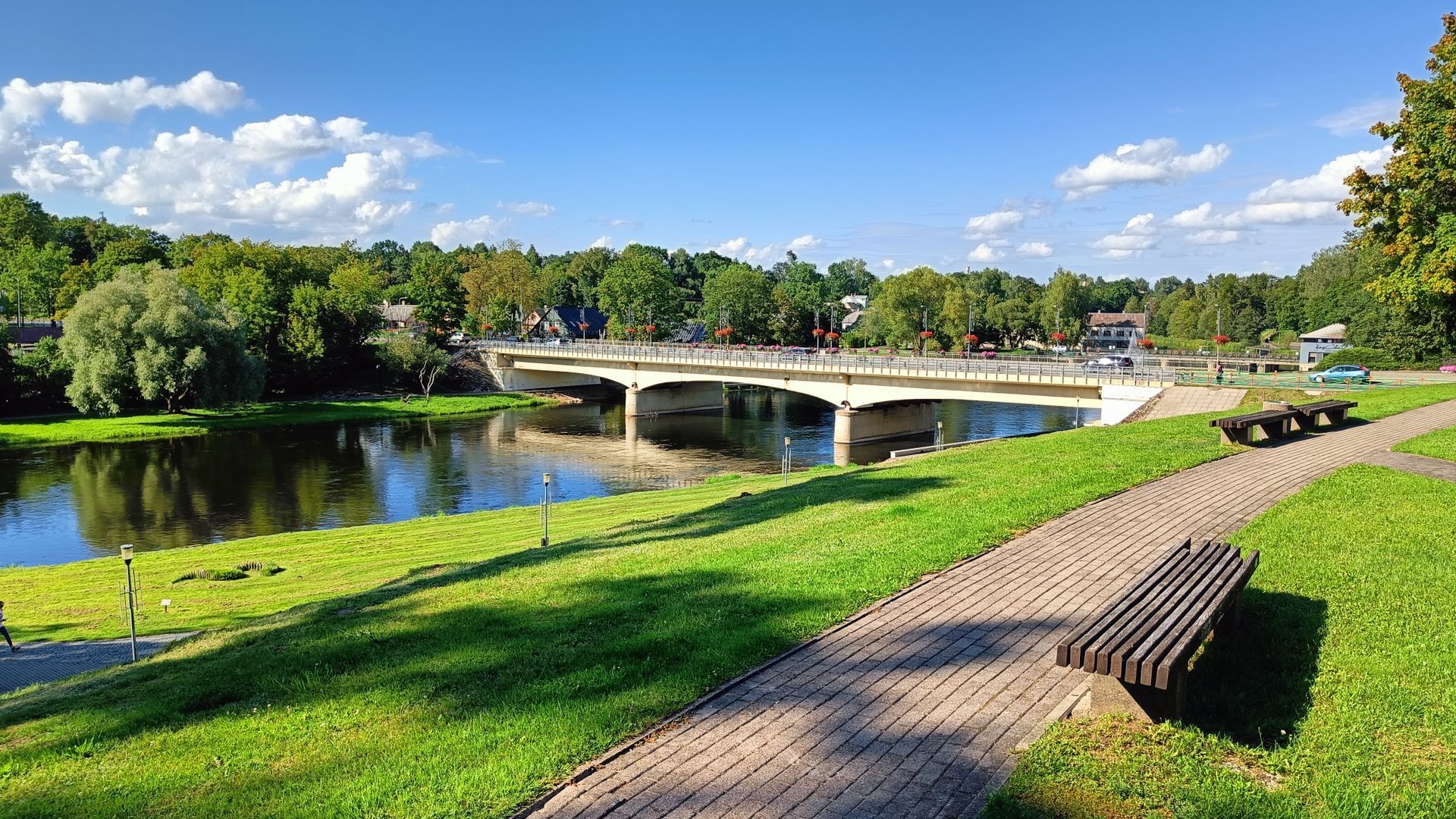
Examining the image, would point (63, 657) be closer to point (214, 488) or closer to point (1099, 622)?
point (1099, 622)

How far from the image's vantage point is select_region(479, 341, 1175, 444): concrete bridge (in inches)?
1781

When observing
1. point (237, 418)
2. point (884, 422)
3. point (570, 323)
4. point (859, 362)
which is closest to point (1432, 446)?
point (859, 362)

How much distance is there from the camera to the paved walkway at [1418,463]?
15969 millimetres

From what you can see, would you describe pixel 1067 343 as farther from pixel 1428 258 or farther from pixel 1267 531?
pixel 1267 531

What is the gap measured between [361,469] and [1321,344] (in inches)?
3145

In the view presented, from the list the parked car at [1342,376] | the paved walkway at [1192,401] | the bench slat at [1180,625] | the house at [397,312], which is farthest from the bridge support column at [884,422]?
the house at [397,312]

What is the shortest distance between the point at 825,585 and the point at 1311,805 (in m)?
5.32

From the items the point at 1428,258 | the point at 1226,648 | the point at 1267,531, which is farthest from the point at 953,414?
the point at 1226,648

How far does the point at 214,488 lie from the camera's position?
38.1 m

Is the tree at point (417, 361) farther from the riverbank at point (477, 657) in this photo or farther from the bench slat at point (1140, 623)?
the bench slat at point (1140, 623)

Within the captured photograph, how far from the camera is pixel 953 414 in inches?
2707

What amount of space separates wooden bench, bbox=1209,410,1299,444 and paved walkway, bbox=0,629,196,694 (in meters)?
21.6

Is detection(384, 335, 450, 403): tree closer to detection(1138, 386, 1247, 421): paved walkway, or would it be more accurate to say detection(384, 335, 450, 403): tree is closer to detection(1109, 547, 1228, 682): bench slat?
detection(1138, 386, 1247, 421): paved walkway

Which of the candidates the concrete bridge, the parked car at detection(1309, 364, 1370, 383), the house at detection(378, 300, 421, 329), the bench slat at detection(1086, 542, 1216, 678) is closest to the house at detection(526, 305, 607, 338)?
the house at detection(378, 300, 421, 329)
